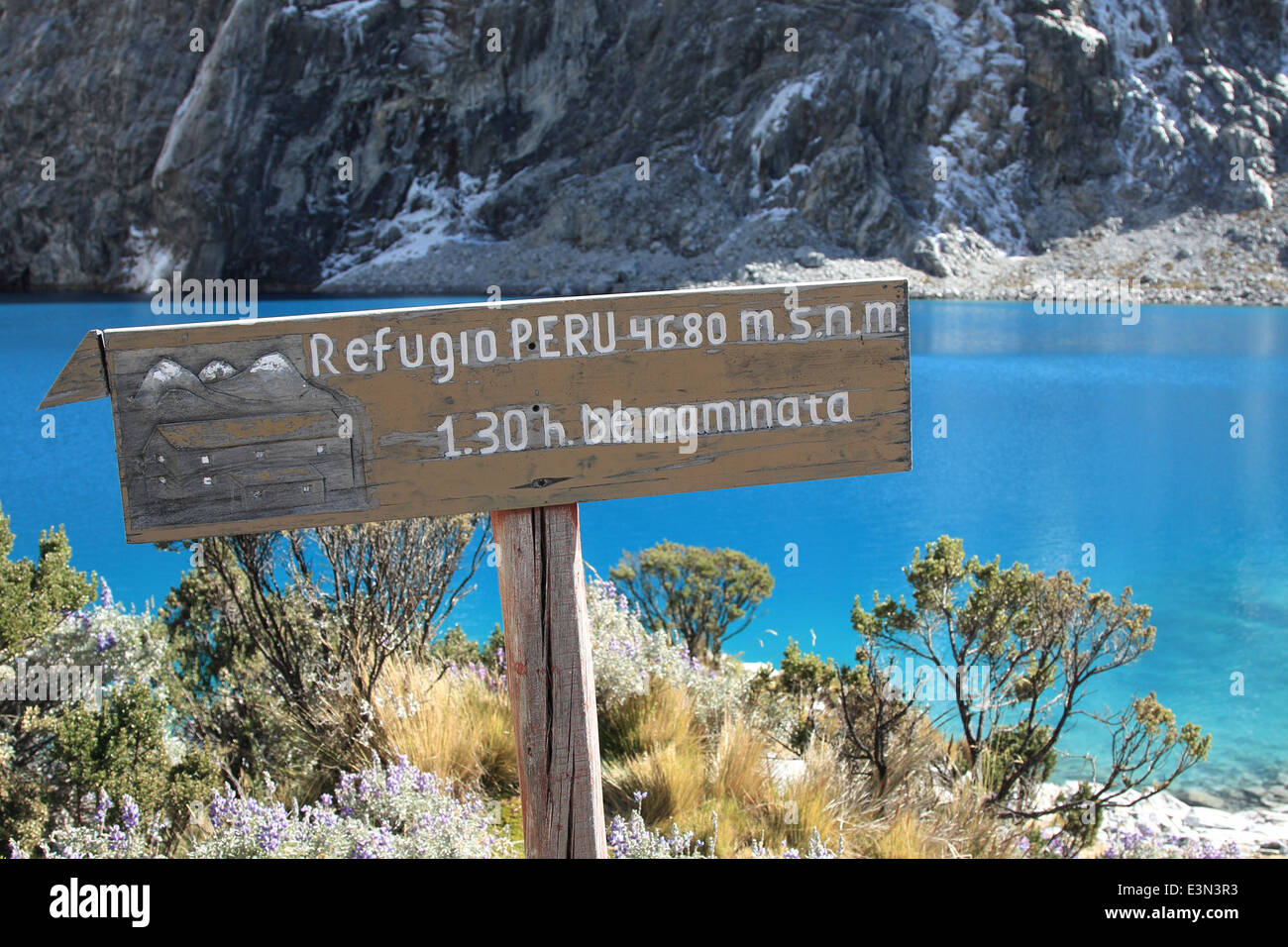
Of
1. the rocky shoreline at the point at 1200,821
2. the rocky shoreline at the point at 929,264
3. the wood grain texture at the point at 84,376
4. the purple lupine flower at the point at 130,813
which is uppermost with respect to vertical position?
the rocky shoreline at the point at 929,264

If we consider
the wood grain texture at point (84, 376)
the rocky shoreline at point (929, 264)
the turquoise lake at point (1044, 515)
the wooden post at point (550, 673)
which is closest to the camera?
the wood grain texture at point (84, 376)

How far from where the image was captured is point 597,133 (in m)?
52.2

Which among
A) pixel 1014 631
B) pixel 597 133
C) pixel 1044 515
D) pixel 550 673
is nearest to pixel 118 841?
pixel 550 673

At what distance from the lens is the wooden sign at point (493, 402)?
150 cm

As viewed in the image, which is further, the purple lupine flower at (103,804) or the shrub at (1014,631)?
the shrub at (1014,631)

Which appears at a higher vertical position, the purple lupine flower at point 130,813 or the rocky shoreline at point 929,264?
the rocky shoreline at point 929,264

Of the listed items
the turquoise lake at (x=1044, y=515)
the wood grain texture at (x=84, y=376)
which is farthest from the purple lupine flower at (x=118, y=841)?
the turquoise lake at (x=1044, y=515)

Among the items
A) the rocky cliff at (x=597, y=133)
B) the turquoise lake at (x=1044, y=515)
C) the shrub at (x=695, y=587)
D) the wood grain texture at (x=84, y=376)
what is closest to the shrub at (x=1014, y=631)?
the shrub at (x=695, y=587)

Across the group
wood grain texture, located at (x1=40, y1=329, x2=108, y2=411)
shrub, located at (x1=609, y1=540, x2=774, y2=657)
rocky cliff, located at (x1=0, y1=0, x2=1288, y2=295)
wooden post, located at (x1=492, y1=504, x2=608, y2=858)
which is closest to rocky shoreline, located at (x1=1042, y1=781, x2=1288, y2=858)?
shrub, located at (x1=609, y1=540, x2=774, y2=657)

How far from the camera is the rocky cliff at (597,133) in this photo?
4709cm

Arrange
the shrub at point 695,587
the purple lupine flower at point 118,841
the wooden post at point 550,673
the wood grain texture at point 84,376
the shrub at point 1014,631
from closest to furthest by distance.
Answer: the wood grain texture at point 84,376 → the wooden post at point 550,673 → the purple lupine flower at point 118,841 → the shrub at point 1014,631 → the shrub at point 695,587

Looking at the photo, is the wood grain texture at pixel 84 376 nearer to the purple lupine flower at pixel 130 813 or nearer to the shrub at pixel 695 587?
the purple lupine flower at pixel 130 813

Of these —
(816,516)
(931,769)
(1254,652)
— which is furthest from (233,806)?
(816,516)

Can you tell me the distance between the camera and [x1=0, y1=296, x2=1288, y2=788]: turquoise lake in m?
8.09
